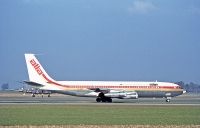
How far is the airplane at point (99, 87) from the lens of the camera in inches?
3260

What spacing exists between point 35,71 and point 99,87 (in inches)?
482

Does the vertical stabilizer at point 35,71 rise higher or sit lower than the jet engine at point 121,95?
higher

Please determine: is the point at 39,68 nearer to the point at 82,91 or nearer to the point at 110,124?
the point at 82,91

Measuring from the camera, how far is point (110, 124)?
36.7m

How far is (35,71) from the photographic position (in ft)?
291

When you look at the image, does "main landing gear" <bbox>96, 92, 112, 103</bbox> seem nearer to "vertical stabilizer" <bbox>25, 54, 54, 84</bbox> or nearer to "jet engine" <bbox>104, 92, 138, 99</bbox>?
"jet engine" <bbox>104, 92, 138, 99</bbox>

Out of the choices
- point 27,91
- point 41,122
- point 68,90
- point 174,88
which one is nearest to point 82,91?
point 68,90

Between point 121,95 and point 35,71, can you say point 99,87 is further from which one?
point 35,71

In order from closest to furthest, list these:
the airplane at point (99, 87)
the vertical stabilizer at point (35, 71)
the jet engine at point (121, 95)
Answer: the jet engine at point (121, 95) < the airplane at point (99, 87) < the vertical stabilizer at point (35, 71)

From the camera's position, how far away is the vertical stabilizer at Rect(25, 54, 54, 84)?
87.4 m

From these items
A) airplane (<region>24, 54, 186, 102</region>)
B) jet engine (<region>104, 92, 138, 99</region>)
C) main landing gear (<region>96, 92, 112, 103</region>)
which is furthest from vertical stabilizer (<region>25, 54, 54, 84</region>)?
jet engine (<region>104, 92, 138, 99</region>)

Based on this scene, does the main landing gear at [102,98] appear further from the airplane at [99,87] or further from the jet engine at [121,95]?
the jet engine at [121,95]

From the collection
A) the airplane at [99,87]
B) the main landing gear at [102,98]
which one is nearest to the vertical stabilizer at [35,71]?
the airplane at [99,87]

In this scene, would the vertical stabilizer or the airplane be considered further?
the vertical stabilizer
